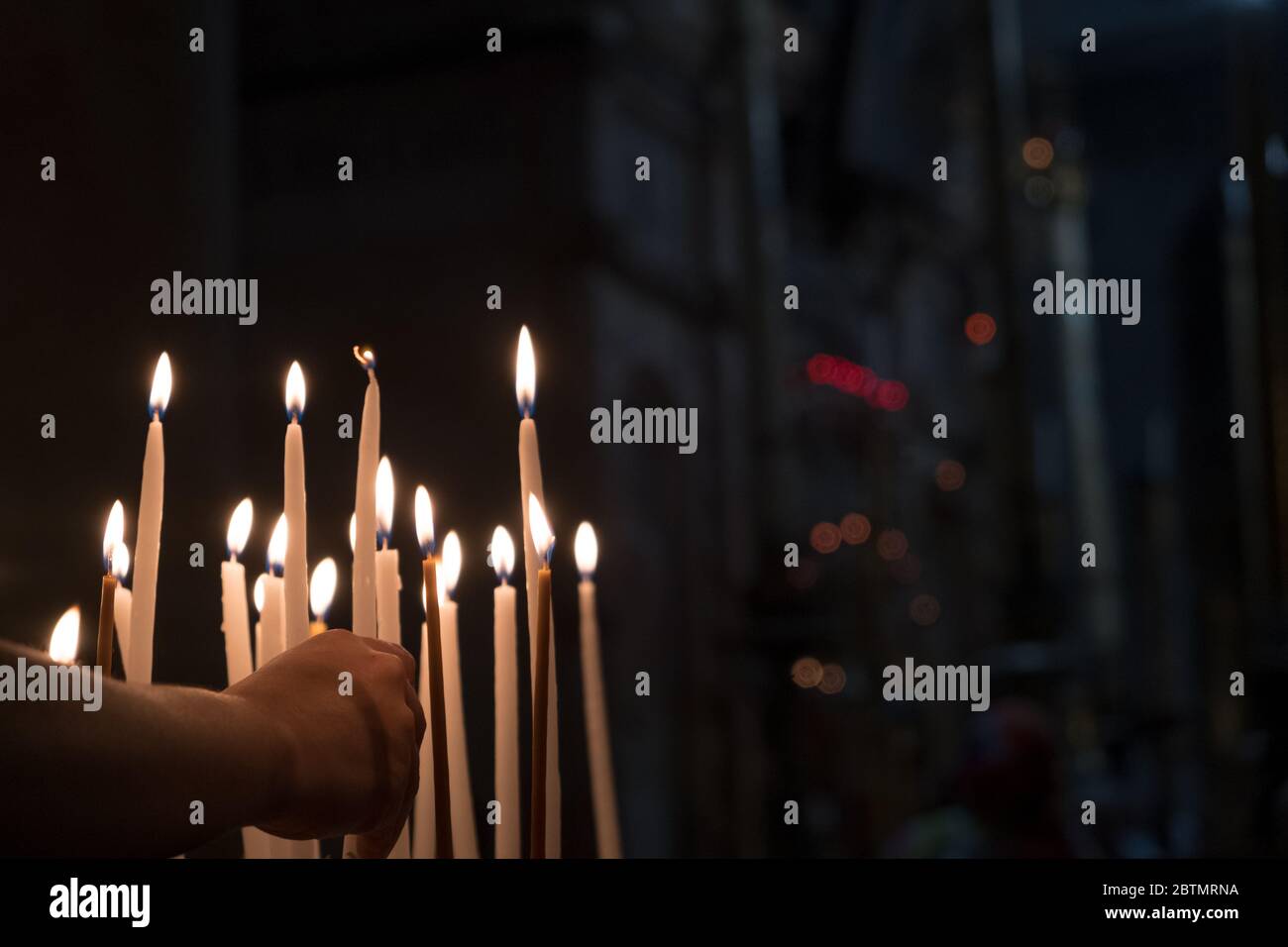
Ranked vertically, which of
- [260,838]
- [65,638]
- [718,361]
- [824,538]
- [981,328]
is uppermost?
[981,328]

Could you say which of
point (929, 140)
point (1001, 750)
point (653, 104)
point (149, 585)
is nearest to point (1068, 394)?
point (929, 140)

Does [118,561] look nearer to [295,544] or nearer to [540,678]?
[295,544]

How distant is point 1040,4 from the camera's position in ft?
11.5

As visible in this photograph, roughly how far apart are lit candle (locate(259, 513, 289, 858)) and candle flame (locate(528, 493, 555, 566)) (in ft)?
0.47

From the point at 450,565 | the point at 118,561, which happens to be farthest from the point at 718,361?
the point at 118,561

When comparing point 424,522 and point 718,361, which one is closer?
point 424,522

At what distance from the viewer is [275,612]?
66 centimetres

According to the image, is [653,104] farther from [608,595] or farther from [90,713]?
[90,713]

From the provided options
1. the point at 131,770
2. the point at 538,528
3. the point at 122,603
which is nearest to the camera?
the point at 131,770

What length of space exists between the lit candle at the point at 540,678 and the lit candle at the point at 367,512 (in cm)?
8

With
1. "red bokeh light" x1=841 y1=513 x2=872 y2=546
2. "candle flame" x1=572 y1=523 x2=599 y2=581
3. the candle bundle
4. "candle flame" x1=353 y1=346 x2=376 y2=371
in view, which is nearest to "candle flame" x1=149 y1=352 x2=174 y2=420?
the candle bundle

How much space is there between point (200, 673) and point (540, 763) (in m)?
0.49

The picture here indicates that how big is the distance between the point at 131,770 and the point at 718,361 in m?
3.49

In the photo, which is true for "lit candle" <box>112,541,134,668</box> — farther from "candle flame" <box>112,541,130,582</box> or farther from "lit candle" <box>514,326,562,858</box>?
"lit candle" <box>514,326,562,858</box>
